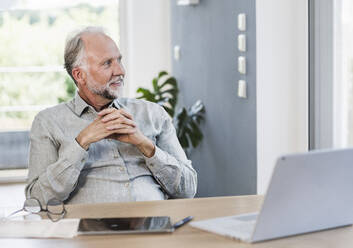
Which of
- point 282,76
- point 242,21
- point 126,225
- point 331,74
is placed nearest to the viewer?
point 126,225

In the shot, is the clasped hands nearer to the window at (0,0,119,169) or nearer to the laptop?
the laptop

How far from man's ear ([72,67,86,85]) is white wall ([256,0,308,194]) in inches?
45.5

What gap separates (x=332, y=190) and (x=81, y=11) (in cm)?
485

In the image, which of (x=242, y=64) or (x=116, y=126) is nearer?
(x=116, y=126)

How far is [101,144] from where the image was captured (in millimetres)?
2553

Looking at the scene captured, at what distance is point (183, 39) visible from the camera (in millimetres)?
5281

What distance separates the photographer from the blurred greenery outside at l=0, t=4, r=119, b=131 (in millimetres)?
6141

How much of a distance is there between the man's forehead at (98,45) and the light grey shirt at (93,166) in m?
0.19

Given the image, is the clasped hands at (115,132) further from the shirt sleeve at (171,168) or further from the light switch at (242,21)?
the light switch at (242,21)

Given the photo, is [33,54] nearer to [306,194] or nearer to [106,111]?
[106,111]

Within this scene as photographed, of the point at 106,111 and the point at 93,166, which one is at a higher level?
the point at 106,111

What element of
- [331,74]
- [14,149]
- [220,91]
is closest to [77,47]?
[331,74]

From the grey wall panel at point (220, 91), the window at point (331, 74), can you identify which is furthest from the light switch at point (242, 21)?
the window at point (331, 74)

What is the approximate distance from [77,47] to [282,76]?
1.25 meters
